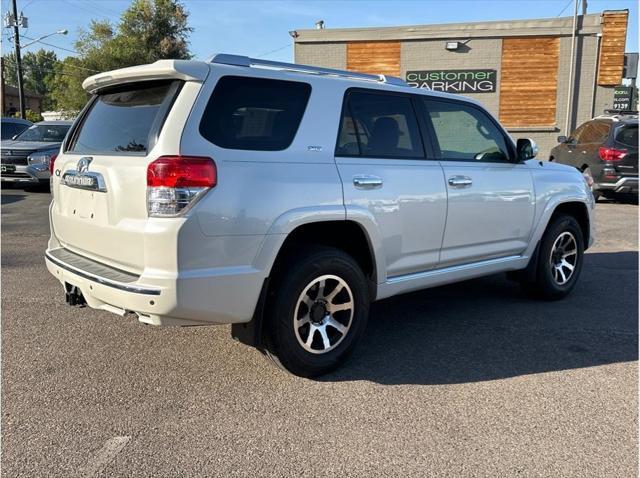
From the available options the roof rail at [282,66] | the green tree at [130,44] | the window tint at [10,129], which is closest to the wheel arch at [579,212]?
the roof rail at [282,66]

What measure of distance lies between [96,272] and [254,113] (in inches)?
52.8

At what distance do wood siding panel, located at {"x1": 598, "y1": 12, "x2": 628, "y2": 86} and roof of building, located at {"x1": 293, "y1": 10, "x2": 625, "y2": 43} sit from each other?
326mm

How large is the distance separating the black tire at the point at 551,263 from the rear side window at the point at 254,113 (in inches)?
116

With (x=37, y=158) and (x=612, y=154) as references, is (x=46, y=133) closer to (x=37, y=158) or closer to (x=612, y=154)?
(x=37, y=158)

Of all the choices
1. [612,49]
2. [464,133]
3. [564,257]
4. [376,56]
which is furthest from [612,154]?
[376,56]

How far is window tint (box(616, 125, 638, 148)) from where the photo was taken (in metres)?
12.2

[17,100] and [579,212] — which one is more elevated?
[17,100]

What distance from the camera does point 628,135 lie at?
1230 centimetres

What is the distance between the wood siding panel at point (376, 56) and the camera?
21156 millimetres

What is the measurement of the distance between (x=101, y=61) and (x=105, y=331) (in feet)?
129

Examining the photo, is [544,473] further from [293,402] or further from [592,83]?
[592,83]

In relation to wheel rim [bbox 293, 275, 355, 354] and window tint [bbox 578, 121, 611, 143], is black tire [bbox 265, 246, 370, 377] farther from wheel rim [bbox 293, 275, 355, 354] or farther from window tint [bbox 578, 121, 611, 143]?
window tint [bbox 578, 121, 611, 143]

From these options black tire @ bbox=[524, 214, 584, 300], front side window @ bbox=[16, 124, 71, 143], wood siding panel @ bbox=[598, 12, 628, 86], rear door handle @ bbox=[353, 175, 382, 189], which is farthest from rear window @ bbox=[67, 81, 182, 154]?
wood siding panel @ bbox=[598, 12, 628, 86]

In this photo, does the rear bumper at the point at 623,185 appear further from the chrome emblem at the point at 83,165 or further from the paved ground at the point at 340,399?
the chrome emblem at the point at 83,165
